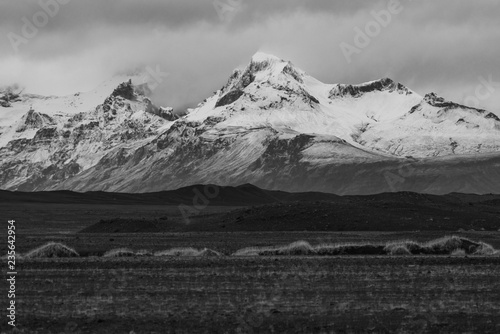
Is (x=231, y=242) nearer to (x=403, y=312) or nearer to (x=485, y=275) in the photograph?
(x=485, y=275)

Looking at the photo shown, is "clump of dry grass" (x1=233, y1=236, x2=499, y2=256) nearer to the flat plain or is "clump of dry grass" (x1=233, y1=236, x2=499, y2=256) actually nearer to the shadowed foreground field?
the flat plain

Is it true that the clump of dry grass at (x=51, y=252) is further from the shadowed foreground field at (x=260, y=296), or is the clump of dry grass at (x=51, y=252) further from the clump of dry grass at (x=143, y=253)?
the shadowed foreground field at (x=260, y=296)

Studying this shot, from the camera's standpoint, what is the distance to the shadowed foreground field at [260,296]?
27672mm

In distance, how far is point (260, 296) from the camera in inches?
1328

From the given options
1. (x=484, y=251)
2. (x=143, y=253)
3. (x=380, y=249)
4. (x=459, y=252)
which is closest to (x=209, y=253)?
(x=143, y=253)

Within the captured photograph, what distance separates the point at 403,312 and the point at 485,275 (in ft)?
40.8

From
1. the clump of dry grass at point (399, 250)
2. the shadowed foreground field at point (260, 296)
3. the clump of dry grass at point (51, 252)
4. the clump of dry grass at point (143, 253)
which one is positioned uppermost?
the clump of dry grass at point (51, 252)

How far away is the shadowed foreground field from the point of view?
27672 mm

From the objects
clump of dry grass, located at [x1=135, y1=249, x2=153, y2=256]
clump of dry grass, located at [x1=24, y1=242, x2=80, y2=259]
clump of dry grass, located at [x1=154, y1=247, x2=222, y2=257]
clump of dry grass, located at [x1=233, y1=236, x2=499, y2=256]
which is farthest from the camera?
clump of dry grass, located at [x1=233, y1=236, x2=499, y2=256]

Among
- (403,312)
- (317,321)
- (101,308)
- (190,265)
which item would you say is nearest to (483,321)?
(403,312)

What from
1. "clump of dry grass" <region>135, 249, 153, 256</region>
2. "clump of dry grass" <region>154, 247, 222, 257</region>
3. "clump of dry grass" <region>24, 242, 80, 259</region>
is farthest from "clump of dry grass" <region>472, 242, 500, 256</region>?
"clump of dry grass" <region>24, 242, 80, 259</region>

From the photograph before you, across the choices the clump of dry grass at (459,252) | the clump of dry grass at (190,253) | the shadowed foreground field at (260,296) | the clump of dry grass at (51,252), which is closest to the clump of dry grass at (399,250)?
the clump of dry grass at (459,252)

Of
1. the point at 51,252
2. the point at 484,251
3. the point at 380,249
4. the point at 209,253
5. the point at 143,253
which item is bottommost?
the point at 484,251

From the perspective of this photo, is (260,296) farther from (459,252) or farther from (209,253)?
(459,252)
